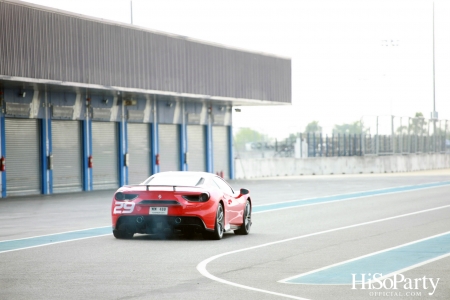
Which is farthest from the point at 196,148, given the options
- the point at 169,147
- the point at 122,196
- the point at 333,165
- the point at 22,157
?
the point at 122,196

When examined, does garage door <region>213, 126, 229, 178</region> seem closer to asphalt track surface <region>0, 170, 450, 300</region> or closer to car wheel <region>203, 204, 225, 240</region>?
asphalt track surface <region>0, 170, 450, 300</region>

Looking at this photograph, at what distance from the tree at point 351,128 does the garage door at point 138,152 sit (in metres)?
21.6

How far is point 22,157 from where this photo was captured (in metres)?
32.1

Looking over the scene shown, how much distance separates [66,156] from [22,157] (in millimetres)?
2475

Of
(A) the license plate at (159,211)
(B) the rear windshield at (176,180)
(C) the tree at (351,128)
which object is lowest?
(A) the license plate at (159,211)

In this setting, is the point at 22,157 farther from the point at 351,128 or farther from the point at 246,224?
the point at 351,128

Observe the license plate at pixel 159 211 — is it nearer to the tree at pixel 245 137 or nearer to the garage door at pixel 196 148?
the garage door at pixel 196 148

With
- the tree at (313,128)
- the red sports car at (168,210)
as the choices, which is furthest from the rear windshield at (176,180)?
the tree at (313,128)

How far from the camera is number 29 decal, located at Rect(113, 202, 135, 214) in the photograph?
1501cm

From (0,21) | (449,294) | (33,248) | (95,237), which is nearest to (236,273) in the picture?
(449,294)

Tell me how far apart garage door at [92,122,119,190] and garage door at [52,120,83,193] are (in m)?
1.06

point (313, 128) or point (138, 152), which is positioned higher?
point (313, 128)

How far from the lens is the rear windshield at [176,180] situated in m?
15.8

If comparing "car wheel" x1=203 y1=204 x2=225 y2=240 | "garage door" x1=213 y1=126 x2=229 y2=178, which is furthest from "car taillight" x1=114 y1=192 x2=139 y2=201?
"garage door" x1=213 y1=126 x2=229 y2=178
